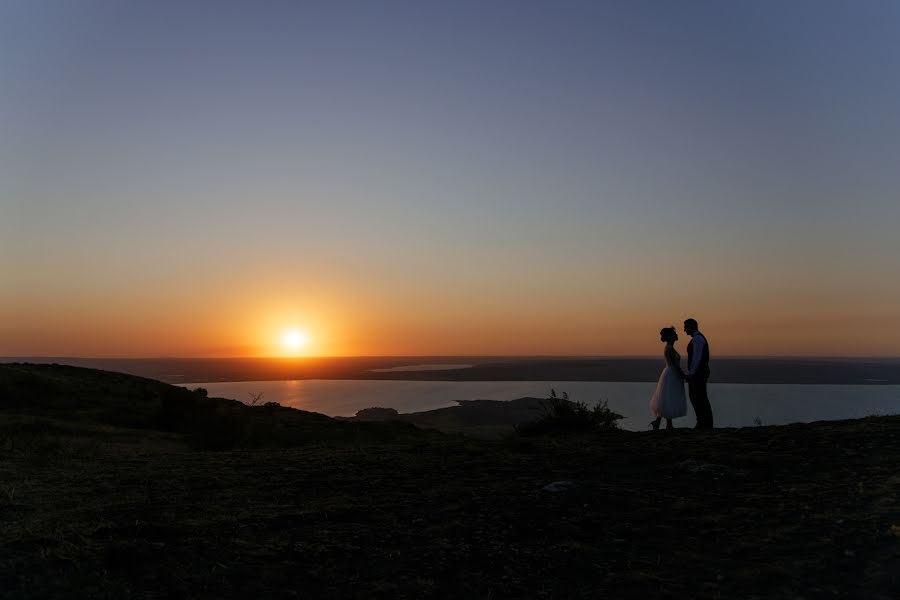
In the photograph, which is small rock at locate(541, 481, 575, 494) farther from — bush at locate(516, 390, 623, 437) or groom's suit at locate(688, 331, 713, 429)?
bush at locate(516, 390, 623, 437)

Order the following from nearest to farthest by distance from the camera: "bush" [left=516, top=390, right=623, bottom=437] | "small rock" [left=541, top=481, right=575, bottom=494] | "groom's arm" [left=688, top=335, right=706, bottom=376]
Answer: "small rock" [left=541, top=481, right=575, bottom=494] < "groom's arm" [left=688, top=335, right=706, bottom=376] < "bush" [left=516, top=390, right=623, bottom=437]

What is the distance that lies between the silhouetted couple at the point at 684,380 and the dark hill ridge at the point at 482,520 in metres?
1.22

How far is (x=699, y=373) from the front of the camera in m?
12.4

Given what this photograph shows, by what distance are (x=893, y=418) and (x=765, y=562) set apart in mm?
8032

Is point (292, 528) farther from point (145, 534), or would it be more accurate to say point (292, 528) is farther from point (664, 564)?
point (664, 564)

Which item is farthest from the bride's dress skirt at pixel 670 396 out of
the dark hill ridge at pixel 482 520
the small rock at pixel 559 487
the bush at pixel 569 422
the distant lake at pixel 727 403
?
the distant lake at pixel 727 403

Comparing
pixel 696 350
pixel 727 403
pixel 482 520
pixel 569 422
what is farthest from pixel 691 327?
pixel 727 403

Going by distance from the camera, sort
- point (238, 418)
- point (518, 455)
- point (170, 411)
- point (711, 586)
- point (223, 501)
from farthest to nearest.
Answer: point (170, 411) → point (238, 418) → point (518, 455) → point (223, 501) → point (711, 586)

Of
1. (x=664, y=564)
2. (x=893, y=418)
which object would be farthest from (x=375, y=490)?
(x=893, y=418)

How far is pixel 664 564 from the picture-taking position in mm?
5520

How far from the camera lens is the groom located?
1239cm

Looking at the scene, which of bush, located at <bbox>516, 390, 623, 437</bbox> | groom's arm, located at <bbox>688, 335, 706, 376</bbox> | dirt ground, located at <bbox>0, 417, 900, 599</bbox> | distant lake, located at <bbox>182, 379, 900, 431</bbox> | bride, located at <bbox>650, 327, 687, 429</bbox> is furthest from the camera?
distant lake, located at <bbox>182, 379, 900, 431</bbox>

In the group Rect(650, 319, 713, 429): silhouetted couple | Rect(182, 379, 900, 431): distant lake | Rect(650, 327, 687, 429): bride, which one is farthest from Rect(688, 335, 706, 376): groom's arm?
Rect(182, 379, 900, 431): distant lake

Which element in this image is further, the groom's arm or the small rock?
the groom's arm
